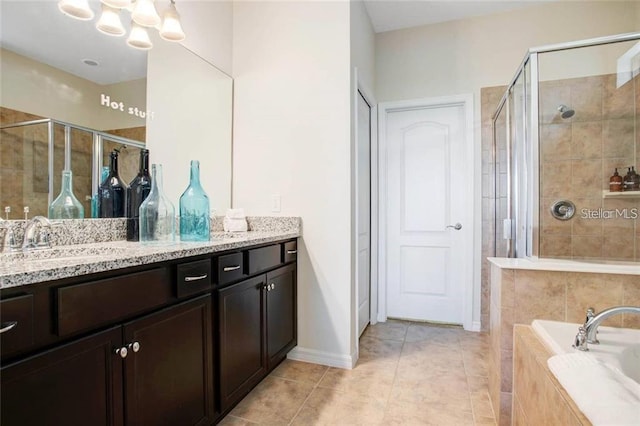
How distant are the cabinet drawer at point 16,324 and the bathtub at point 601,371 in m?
1.41

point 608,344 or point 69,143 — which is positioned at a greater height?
point 69,143

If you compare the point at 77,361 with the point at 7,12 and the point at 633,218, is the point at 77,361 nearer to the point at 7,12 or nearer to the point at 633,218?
the point at 7,12

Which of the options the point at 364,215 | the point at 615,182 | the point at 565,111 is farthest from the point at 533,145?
the point at 364,215

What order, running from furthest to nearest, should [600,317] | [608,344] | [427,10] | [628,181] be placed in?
[427,10], [628,181], [608,344], [600,317]

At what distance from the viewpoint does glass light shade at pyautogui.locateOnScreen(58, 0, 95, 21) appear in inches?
54.3

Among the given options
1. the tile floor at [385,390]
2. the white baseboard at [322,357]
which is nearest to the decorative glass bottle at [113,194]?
the tile floor at [385,390]

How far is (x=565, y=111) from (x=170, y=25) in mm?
2660

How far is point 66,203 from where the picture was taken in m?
1.38

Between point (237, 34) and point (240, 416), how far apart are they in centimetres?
254

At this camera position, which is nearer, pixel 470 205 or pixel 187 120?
pixel 187 120

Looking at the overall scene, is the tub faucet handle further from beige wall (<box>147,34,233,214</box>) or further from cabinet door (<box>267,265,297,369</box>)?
beige wall (<box>147,34,233,214</box>)

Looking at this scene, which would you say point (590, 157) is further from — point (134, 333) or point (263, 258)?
point (134, 333)

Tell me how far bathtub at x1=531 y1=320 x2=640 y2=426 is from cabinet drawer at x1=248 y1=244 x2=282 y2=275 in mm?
1325

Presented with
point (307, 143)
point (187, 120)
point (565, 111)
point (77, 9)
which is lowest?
point (307, 143)
